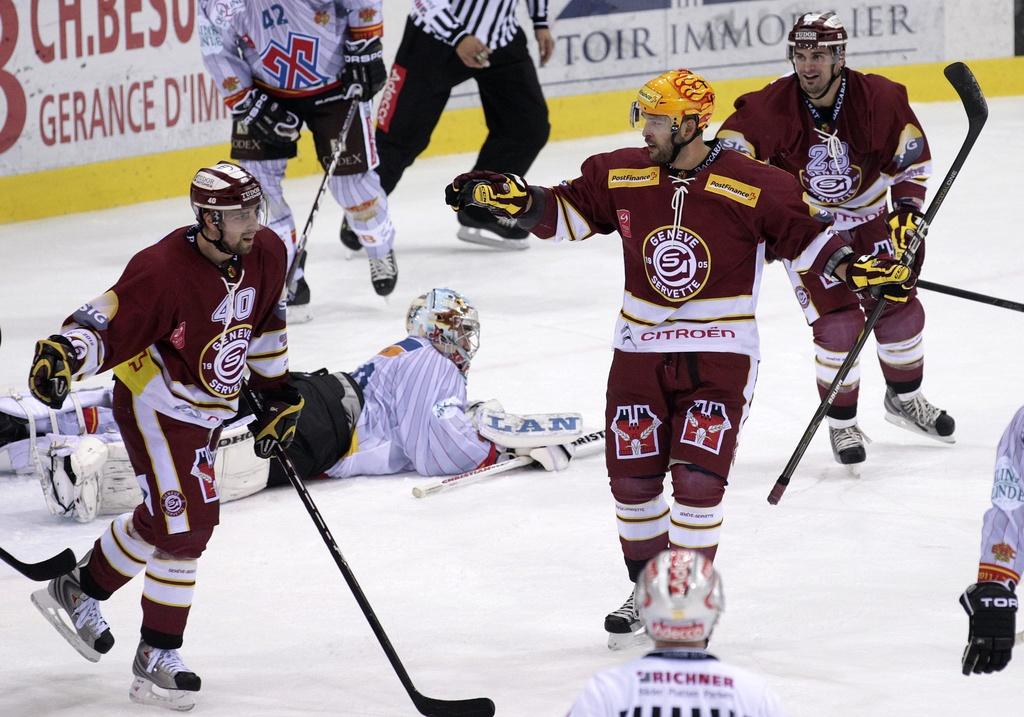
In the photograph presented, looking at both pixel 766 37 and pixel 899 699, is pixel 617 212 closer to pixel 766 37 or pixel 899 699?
pixel 899 699

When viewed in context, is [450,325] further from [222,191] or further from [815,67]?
[222,191]

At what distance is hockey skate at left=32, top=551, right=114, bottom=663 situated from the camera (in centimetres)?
376

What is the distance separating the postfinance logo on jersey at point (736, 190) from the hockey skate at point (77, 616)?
1572mm

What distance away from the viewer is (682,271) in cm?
374

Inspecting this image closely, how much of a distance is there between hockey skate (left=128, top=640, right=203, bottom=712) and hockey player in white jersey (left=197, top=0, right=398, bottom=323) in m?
3.12

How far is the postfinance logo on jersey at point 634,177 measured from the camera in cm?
375

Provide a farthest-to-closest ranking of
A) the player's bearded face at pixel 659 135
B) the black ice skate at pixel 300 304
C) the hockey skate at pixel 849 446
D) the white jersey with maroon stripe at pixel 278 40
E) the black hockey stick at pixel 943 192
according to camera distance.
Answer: the black ice skate at pixel 300 304, the white jersey with maroon stripe at pixel 278 40, the hockey skate at pixel 849 446, the black hockey stick at pixel 943 192, the player's bearded face at pixel 659 135

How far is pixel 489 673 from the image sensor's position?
380cm

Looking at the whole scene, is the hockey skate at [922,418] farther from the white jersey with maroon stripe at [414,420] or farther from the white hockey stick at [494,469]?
the white jersey with maroon stripe at [414,420]

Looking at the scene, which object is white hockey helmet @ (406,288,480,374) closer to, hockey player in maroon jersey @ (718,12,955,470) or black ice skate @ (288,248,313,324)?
hockey player in maroon jersey @ (718,12,955,470)

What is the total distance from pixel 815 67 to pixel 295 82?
2.38 m

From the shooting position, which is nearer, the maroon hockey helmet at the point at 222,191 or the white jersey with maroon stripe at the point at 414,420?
the maroon hockey helmet at the point at 222,191

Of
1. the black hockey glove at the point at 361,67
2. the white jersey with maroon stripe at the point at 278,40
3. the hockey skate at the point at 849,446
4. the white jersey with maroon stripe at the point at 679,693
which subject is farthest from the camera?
the black hockey glove at the point at 361,67

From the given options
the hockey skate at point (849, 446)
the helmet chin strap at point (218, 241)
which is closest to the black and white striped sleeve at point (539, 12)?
the hockey skate at point (849, 446)
